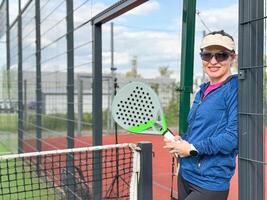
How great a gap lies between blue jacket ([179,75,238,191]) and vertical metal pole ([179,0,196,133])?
727 mm

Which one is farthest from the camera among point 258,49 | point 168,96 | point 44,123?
point 168,96

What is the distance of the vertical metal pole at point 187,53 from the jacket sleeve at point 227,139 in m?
0.80

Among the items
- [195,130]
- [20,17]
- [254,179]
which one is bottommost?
[254,179]

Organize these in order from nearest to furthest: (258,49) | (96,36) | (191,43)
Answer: (258,49)
(191,43)
(96,36)

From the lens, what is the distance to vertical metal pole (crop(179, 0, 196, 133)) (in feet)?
9.21

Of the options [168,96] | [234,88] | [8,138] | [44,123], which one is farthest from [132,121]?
[168,96]

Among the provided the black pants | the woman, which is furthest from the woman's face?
the black pants

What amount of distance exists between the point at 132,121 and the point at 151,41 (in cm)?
1365

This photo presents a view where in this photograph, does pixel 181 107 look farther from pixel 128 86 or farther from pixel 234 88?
pixel 234 88

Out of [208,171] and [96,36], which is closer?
[208,171]

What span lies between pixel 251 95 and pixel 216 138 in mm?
241

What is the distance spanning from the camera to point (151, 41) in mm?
15773

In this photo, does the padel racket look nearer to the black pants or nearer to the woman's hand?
the woman's hand

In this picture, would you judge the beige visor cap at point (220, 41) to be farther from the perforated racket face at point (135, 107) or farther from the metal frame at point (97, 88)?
the metal frame at point (97, 88)
